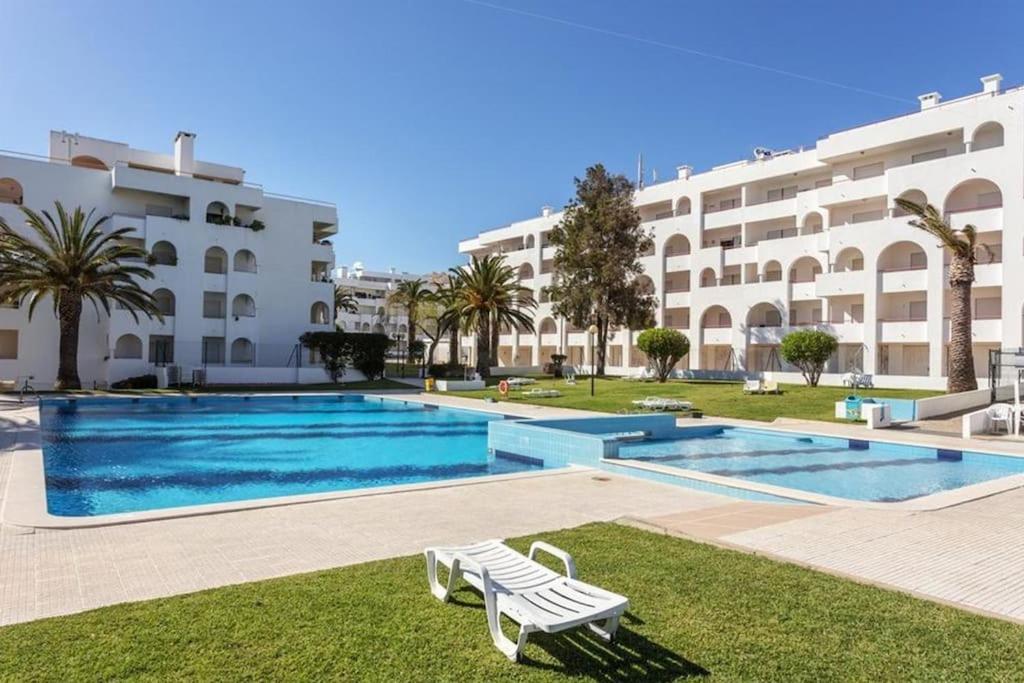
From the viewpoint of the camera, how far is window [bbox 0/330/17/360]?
3500 cm

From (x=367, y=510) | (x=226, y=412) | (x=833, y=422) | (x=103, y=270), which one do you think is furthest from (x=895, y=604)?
(x=103, y=270)

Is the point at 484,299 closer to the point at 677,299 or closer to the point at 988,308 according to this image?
the point at 677,299

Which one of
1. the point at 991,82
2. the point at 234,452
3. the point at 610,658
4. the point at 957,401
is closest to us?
the point at 610,658

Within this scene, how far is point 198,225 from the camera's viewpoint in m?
39.4

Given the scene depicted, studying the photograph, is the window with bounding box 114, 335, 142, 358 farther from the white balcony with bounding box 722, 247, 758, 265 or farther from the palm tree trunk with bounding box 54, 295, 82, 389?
the white balcony with bounding box 722, 247, 758, 265

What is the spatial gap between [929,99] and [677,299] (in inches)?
730

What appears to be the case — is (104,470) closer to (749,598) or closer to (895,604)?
(749,598)

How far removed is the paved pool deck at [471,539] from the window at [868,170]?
33.8m

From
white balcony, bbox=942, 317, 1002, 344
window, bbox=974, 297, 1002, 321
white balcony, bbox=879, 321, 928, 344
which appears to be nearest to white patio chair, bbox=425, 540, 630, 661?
white balcony, bbox=942, 317, 1002, 344

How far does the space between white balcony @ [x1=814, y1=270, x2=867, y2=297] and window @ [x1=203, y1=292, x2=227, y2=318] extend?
34.1 m

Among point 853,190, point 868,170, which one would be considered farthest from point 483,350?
point 868,170

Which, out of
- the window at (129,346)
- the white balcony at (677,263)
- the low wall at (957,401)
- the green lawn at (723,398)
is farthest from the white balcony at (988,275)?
the window at (129,346)

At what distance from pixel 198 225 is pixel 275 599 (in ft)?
128

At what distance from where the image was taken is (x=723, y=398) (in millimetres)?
28141
